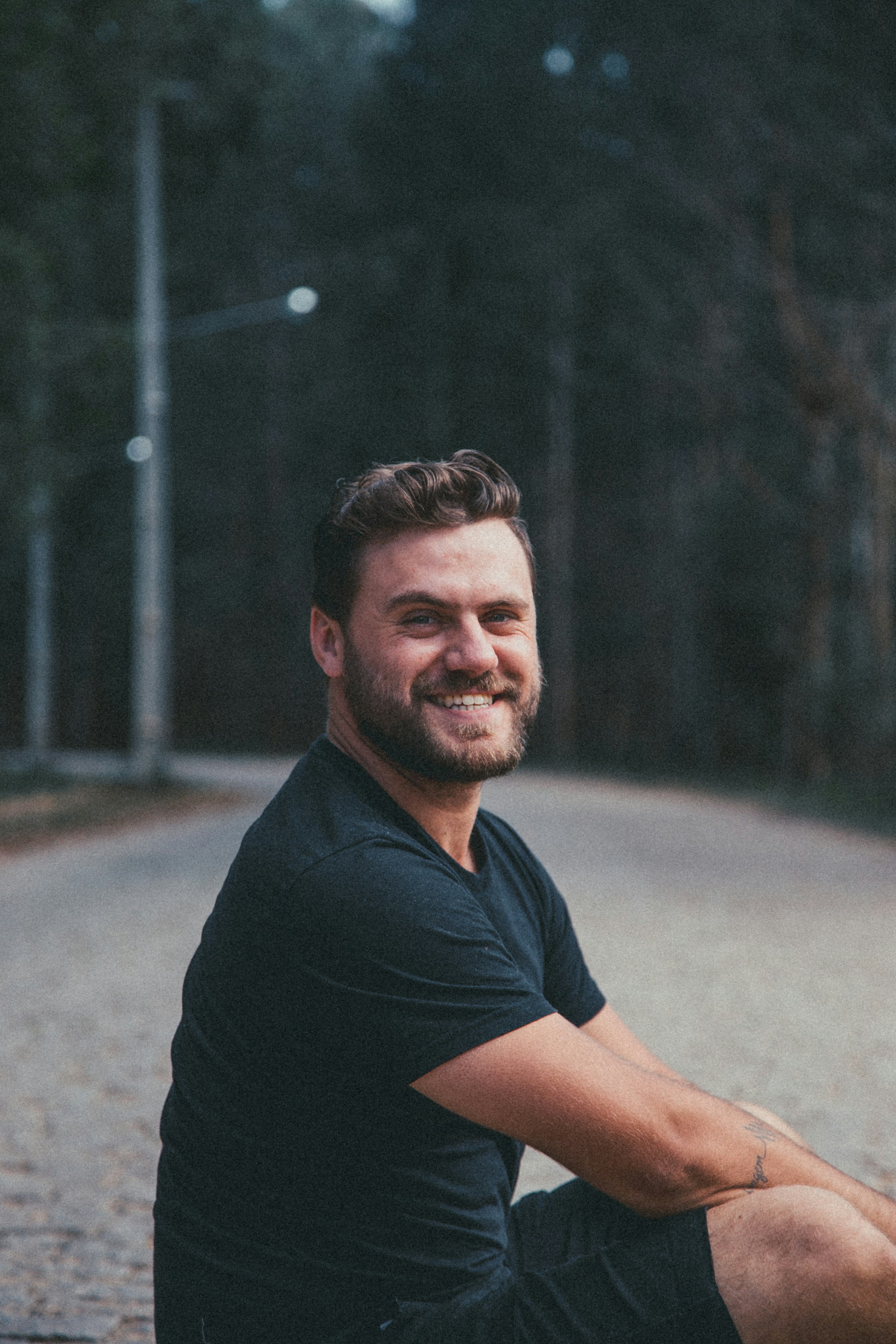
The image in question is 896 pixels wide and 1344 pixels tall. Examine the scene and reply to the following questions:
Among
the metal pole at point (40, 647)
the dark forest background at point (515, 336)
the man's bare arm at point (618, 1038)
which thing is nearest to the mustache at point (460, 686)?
the man's bare arm at point (618, 1038)

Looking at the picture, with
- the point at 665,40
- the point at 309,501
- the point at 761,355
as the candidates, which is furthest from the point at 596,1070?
the point at 309,501

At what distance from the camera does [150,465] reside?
67.9ft

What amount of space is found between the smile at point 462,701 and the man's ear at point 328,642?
0.19 m

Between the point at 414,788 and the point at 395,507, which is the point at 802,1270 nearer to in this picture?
the point at 414,788

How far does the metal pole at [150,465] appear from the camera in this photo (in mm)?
20734

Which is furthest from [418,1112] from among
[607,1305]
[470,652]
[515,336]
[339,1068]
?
[515,336]

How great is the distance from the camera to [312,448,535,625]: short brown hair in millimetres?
2256

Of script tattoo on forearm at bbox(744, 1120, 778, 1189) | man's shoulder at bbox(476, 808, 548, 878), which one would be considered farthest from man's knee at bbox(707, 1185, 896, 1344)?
man's shoulder at bbox(476, 808, 548, 878)

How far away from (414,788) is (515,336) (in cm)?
3873

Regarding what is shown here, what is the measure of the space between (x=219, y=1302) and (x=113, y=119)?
21.7 metres

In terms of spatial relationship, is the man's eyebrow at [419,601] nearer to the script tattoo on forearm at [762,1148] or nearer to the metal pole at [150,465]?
the script tattoo on forearm at [762,1148]

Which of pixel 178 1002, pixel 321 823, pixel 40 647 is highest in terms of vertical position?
pixel 321 823

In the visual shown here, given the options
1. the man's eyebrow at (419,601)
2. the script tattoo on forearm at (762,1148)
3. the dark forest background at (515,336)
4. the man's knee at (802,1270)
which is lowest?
the man's knee at (802,1270)

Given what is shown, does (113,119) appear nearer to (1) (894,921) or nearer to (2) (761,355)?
(2) (761,355)
